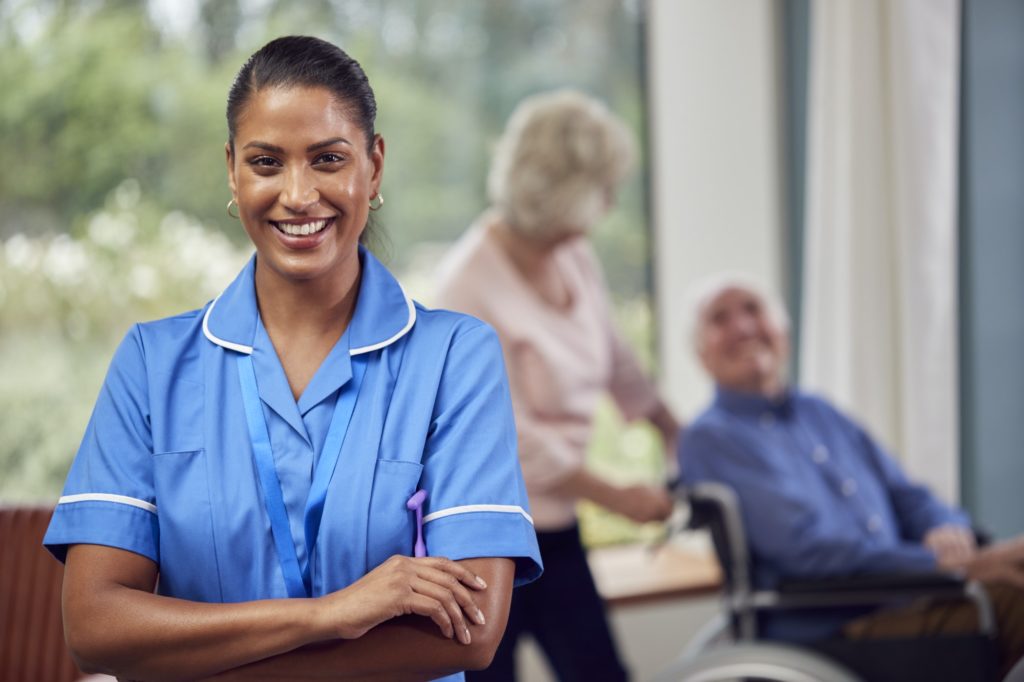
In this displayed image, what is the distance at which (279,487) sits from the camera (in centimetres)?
110

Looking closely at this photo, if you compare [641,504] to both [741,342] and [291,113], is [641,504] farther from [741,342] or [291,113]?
[291,113]

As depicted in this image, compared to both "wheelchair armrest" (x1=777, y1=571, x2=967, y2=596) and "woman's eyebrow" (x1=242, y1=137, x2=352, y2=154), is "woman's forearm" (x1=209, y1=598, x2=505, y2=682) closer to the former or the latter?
"woman's eyebrow" (x1=242, y1=137, x2=352, y2=154)

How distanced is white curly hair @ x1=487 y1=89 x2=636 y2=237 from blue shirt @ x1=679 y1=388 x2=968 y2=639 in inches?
24.9

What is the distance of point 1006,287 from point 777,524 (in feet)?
3.03

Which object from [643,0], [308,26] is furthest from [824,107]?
[308,26]

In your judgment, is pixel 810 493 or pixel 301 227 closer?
pixel 301 227

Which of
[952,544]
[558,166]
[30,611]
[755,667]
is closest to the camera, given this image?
[755,667]

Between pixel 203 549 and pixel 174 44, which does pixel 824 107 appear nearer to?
pixel 174 44

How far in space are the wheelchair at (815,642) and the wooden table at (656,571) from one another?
2.57 feet

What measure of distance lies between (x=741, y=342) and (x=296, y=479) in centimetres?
192

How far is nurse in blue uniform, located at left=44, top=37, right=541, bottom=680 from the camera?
105 centimetres

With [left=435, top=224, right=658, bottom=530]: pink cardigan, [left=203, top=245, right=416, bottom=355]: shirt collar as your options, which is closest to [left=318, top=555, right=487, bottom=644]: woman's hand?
[left=203, top=245, right=416, bottom=355]: shirt collar

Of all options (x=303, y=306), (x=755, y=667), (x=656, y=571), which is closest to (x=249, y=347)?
(x=303, y=306)

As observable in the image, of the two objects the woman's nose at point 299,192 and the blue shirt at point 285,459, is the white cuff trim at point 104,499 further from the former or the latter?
the woman's nose at point 299,192
